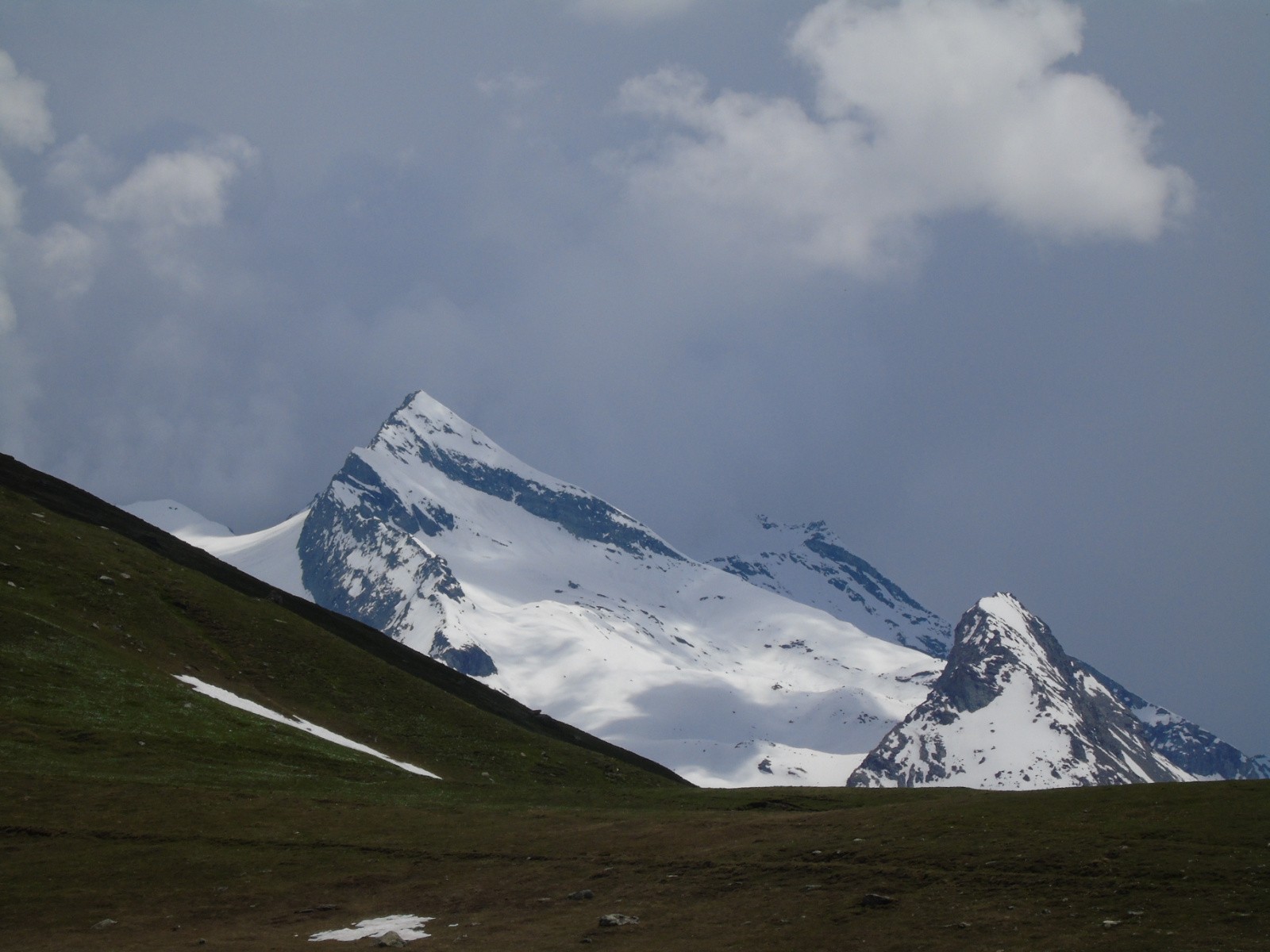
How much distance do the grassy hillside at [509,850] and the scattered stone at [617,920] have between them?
38 cm

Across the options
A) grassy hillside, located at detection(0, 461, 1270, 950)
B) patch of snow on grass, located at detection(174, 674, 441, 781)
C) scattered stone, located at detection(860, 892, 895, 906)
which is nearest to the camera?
grassy hillside, located at detection(0, 461, 1270, 950)

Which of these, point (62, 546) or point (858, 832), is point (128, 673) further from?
point (858, 832)

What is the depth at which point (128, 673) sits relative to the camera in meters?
73.6

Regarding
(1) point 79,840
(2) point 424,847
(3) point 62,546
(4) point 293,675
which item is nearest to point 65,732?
(1) point 79,840

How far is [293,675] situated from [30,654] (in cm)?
2259

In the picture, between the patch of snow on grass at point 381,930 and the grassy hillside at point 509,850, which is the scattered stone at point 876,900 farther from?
the patch of snow on grass at point 381,930

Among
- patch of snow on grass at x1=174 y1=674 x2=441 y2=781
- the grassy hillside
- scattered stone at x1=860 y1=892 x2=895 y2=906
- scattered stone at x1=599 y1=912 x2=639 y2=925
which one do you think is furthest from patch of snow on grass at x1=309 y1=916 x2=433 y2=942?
patch of snow on grass at x1=174 y1=674 x2=441 y2=781

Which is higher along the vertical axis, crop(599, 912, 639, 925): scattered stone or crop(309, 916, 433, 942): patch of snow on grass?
crop(599, 912, 639, 925): scattered stone

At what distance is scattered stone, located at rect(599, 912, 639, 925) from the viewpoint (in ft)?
126

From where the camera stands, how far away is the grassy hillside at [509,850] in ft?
121

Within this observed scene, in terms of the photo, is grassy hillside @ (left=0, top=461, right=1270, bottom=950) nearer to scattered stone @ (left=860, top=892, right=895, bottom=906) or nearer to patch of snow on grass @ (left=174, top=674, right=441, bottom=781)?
scattered stone @ (left=860, top=892, right=895, bottom=906)

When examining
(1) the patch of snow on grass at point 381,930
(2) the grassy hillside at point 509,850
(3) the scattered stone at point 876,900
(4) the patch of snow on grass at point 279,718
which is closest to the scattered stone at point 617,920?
(2) the grassy hillside at point 509,850

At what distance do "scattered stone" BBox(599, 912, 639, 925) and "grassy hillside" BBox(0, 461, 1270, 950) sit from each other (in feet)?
1.24

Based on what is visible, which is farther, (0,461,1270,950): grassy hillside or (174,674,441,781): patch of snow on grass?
(174,674,441,781): patch of snow on grass
